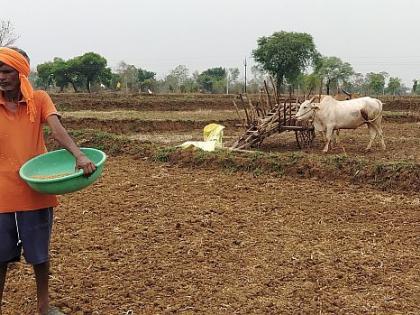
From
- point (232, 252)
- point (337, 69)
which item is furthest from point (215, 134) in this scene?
point (337, 69)

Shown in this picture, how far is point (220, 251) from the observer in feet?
15.8

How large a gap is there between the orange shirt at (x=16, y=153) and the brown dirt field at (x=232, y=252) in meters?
0.91

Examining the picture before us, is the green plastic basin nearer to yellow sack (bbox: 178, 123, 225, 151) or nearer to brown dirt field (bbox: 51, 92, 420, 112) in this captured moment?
yellow sack (bbox: 178, 123, 225, 151)

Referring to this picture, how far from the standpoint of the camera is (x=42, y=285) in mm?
3418

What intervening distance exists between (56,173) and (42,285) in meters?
0.78

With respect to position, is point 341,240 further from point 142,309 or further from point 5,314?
point 5,314

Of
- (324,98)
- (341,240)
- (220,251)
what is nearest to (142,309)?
(220,251)

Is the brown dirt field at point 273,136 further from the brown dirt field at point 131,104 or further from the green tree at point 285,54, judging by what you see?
the green tree at point 285,54

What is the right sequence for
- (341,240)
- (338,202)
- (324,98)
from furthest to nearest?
(324,98), (338,202), (341,240)

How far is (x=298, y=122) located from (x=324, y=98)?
88 cm

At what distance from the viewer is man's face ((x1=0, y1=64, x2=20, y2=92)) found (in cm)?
314

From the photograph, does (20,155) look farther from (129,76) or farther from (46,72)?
(129,76)

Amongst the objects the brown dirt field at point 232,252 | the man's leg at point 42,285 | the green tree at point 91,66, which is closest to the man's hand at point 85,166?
the man's leg at point 42,285

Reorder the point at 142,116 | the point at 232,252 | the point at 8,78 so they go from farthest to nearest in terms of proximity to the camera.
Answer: the point at 142,116, the point at 232,252, the point at 8,78
